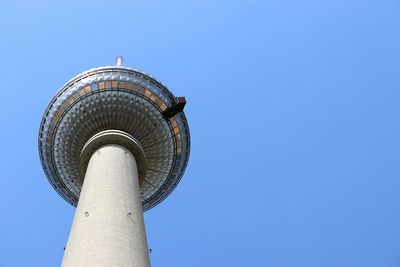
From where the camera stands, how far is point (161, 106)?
108 ft

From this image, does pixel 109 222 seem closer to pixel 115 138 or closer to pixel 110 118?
pixel 115 138

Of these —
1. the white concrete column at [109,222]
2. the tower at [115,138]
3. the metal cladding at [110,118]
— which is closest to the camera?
the white concrete column at [109,222]

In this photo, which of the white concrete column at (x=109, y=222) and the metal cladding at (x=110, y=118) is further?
the metal cladding at (x=110, y=118)

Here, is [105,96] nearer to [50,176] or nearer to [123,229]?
[50,176]

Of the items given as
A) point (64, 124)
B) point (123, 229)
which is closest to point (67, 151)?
point (64, 124)

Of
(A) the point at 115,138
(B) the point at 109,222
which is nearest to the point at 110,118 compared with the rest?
(A) the point at 115,138

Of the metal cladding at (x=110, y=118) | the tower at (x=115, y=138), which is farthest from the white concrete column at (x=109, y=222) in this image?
the metal cladding at (x=110, y=118)

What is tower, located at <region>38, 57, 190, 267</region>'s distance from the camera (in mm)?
23859

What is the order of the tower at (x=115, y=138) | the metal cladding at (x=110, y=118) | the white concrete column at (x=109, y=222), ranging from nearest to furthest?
the white concrete column at (x=109, y=222), the tower at (x=115, y=138), the metal cladding at (x=110, y=118)

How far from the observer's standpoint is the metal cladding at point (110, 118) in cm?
3156

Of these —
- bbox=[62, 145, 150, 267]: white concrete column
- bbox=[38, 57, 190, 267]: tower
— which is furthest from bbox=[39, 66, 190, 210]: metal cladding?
bbox=[62, 145, 150, 267]: white concrete column

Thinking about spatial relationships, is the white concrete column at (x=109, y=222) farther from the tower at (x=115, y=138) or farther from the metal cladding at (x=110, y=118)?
the metal cladding at (x=110, y=118)

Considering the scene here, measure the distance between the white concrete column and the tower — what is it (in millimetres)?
88

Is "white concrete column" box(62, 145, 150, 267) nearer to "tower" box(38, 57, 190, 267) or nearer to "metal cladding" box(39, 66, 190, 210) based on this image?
"tower" box(38, 57, 190, 267)
